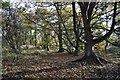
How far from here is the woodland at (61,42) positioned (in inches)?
261

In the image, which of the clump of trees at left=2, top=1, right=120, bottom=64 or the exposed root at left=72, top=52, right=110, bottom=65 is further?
the clump of trees at left=2, top=1, right=120, bottom=64

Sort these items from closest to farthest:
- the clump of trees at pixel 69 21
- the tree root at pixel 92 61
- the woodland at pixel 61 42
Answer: the woodland at pixel 61 42 < the tree root at pixel 92 61 < the clump of trees at pixel 69 21

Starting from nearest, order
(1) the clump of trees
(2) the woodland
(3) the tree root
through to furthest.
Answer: (2) the woodland, (3) the tree root, (1) the clump of trees

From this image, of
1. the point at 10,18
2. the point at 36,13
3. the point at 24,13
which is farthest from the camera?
the point at 36,13

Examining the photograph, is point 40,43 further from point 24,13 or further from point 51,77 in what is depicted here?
point 51,77

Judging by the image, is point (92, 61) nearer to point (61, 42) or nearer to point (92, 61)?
point (92, 61)

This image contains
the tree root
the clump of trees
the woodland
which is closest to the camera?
the woodland

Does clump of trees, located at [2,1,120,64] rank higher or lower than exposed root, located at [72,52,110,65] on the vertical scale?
higher

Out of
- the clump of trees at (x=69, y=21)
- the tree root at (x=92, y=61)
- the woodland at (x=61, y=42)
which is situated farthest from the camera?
Answer: the clump of trees at (x=69, y=21)

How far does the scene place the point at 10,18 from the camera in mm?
13414

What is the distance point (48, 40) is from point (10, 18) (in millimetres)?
8502

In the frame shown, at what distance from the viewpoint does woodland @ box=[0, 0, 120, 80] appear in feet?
21.8

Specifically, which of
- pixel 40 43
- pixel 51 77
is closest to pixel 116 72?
pixel 51 77

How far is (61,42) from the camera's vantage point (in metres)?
20.4
